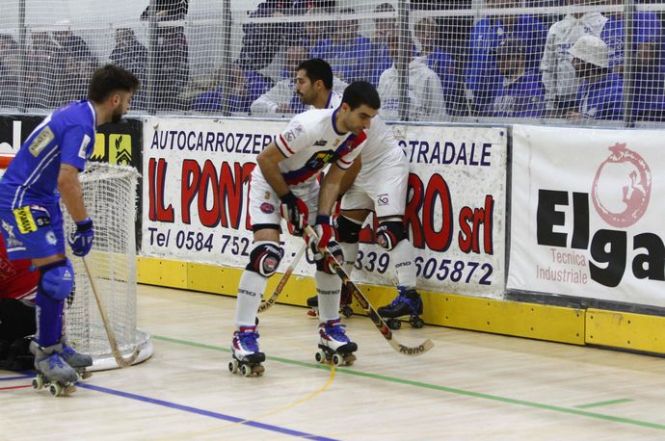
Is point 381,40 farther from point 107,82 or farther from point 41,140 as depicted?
point 41,140

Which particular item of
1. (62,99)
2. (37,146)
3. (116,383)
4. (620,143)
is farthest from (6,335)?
(62,99)

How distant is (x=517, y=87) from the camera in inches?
364

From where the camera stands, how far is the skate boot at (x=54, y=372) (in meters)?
6.79

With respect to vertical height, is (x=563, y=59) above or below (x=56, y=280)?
above

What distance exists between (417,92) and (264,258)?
9.25 feet

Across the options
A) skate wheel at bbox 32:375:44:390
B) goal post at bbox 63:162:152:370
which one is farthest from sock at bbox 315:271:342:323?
skate wheel at bbox 32:375:44:390

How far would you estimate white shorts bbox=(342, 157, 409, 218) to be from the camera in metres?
9.34

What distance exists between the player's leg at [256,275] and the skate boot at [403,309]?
1.78 metres

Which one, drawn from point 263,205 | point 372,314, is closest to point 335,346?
point 372,314

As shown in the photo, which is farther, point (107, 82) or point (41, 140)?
point (107, 82)

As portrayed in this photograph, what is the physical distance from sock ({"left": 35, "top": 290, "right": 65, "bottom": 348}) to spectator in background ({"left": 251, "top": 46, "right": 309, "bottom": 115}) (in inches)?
165

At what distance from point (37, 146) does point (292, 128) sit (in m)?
1.53

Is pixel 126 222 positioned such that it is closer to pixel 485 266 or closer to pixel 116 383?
pixel 116 383

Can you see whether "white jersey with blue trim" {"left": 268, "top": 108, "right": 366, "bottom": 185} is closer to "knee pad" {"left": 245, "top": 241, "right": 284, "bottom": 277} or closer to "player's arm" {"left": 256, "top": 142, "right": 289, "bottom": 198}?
"player's arm" {"left": 256, "top": 142, "right": 289, "bottom": 198}
